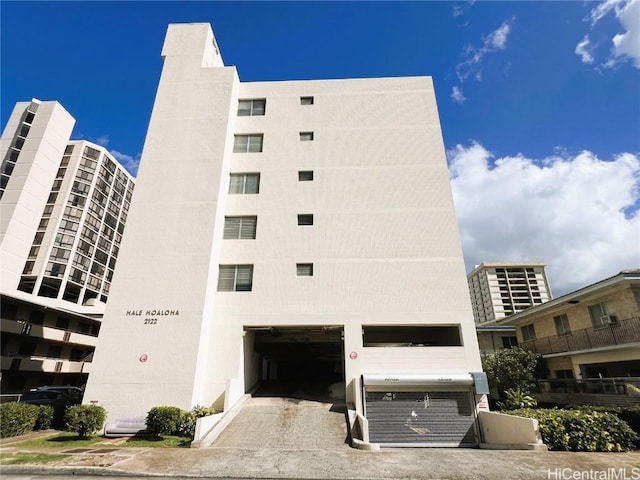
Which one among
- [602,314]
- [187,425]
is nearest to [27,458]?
[187,425]

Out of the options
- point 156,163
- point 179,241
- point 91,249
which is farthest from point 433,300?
point 91,249

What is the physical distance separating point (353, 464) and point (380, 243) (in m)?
12.6

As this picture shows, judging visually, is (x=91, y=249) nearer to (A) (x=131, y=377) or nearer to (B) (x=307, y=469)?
(A) (x=131, y=377)

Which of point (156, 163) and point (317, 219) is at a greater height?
point (156, 163)

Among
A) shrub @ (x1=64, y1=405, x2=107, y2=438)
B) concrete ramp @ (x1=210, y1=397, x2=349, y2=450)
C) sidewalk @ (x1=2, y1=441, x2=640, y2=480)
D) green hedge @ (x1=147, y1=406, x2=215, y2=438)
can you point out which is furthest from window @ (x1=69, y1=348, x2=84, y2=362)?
green hedge @ (x1=147, y1=406, x2=215, y2=438)

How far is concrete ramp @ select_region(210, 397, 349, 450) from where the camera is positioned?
13.1 metres

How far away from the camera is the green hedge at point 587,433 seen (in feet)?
42.9

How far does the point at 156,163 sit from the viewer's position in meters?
22.4

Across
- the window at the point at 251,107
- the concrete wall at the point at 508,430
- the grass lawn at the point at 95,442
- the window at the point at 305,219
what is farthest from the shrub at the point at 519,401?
the window at the point at 251,107

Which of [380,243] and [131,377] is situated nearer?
[131,377]

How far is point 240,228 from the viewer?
72.1 ft

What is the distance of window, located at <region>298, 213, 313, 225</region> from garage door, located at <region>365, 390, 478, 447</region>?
34.4 ft

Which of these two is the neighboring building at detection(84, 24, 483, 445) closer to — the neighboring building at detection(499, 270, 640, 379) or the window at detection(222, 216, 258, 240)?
the window at detection(222, 216, 258, 240)

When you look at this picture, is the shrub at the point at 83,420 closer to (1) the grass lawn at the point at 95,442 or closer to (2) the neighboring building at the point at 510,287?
(1) the grass lawn at the point at 95,442
